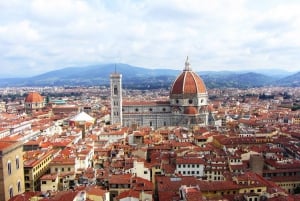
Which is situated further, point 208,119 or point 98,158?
point 208,119

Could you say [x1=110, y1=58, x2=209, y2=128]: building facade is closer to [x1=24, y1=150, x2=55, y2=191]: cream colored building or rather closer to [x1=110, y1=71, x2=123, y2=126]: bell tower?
[x1=110, y1=71, x2=123, y2=126]: bell tower

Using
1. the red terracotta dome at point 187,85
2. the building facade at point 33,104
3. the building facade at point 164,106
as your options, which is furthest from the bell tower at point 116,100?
the building facade at point 33,104

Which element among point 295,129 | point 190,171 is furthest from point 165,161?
point 295,129

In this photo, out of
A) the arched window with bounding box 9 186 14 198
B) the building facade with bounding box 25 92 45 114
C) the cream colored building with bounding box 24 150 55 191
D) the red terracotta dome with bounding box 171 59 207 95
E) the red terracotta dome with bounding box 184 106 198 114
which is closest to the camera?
the arched window with bounding box 9 186 14 198

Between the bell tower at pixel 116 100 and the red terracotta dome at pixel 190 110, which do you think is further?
the bell tower at pixel 116 100

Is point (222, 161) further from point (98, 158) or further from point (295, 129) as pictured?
point (295, 129)

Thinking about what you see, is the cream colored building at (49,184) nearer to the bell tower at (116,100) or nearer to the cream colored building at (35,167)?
the cream colored building at (35,167)

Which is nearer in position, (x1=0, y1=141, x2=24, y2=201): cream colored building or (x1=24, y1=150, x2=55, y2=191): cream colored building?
(x1=0, y1=141, x2=24, y2=201): cream colored building

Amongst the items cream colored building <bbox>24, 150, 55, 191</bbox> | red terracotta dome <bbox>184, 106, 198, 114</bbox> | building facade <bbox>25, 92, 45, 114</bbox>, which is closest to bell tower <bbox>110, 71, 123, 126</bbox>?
red terracotta dome <bbox>184, 106, 198, 114</bbox>
